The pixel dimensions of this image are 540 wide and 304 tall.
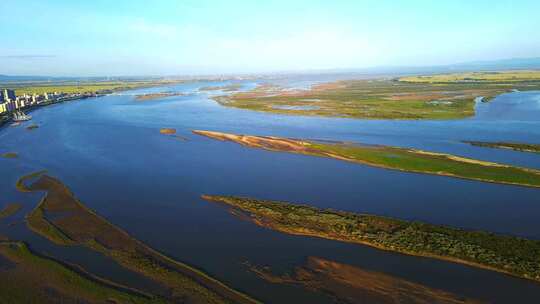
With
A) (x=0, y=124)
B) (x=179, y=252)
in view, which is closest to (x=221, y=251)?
(x=179, y=252)

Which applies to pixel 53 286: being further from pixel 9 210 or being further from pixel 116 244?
pixel 9 210

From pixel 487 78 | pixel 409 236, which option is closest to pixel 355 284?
pixel 409 236

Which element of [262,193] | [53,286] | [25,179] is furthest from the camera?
[25,179]

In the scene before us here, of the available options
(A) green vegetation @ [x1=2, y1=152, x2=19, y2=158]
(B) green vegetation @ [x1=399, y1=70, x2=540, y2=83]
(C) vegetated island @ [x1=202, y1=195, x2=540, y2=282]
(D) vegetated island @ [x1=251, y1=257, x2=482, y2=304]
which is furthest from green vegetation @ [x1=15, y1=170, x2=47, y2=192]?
(B) green vegetation @ [x1=399, y1=70, x2=540, y2=83]

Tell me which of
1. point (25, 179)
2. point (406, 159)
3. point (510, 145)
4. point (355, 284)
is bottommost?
point (355, 284)

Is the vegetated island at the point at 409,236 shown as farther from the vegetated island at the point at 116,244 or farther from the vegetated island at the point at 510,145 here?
the vegetated island at the point at 510,145

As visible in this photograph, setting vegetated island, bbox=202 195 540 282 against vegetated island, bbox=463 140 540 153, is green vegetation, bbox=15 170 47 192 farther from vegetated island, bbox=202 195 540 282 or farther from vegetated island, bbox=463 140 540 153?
vegetated island, bbox=463 140 540 153
